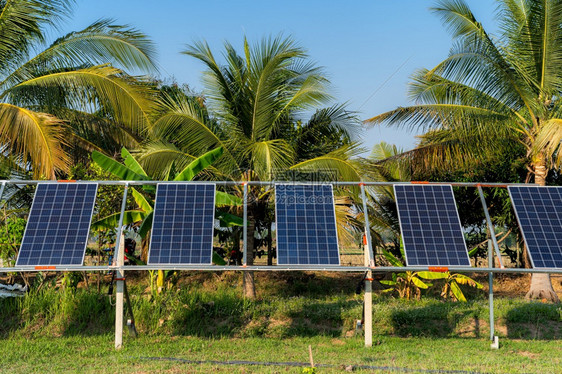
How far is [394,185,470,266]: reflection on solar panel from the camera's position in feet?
34.5

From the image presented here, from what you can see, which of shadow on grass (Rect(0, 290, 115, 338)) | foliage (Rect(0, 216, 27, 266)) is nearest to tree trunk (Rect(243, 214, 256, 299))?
shadow on grass (Rect(0, 290, 115, 338))

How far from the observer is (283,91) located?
54.3 ft

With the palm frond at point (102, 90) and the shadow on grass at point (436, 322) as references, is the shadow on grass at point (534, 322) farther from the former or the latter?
the palm frond at point (102, 90)

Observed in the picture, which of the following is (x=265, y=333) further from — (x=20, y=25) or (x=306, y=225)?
(x=20, y=25)

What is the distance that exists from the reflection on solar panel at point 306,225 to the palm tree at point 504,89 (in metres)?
7.26

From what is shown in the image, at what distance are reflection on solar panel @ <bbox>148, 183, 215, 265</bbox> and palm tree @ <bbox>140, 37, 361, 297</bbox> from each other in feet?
11.9

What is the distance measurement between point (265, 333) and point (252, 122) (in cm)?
635

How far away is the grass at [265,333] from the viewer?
9.93 meters

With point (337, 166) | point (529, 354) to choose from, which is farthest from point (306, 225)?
point (529, 354)

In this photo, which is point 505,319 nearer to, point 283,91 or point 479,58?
point 479,58

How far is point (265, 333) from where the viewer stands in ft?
42.5

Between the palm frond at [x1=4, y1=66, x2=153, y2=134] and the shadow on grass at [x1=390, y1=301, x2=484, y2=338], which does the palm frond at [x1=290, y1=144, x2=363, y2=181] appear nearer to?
the shadow on grass at [x1=390, y1=301, x2=484, y2=338]

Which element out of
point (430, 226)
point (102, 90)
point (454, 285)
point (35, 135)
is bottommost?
point (454, 285)

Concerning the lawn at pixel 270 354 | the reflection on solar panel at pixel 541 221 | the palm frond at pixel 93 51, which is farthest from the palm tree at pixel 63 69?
the reflection on solar panel at pixel 541 221
